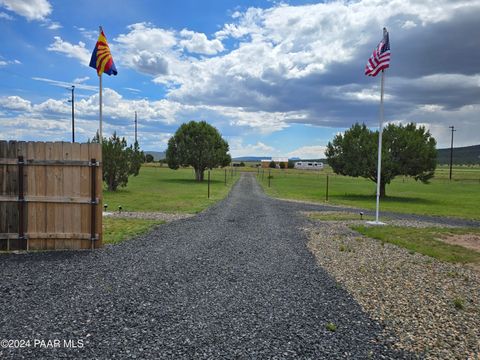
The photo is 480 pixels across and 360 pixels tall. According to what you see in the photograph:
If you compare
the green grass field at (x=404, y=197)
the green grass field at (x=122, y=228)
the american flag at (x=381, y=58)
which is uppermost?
the american flag at (x=381, y=58)

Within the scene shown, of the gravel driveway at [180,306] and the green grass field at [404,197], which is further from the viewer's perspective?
the green grass field at [404,197]

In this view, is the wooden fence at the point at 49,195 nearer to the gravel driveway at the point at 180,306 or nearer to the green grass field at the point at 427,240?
the gravel driveway at the point at 180,306

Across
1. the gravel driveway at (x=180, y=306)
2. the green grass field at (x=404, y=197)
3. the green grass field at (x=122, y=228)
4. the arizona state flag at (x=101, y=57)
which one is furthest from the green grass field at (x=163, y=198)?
the gravel driveway at (x=180, y=306)

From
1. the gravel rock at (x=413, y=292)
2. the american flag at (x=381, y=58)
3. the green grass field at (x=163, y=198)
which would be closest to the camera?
the gravel rock at (x=413, y=292)

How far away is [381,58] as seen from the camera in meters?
14.3

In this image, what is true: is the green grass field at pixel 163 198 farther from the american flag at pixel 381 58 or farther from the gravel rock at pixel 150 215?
the american flag at pixel 381 58

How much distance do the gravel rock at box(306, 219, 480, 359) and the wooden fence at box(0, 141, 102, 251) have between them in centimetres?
576

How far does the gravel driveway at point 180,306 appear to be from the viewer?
13.8 ft

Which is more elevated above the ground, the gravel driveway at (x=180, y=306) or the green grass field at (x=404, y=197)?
the gravel driveway at (x=180, y=306)

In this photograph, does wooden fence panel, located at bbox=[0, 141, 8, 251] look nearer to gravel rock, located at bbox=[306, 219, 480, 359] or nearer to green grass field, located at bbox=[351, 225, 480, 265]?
gravel rock, located at bbox=[306, 219, 480, 359]

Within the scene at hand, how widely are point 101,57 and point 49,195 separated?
527 centimetres

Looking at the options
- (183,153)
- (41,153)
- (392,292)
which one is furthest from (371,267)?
(183,153)

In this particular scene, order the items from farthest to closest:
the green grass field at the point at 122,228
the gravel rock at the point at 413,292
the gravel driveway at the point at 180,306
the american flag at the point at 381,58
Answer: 1. the american flag at the point at 381,58
2. the green grass field at the point at 122,228
3. the gravel rock at the point at 413,292
4. the gravel driveway at the point at 180,306

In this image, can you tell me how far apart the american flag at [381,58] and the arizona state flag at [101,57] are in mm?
10020
